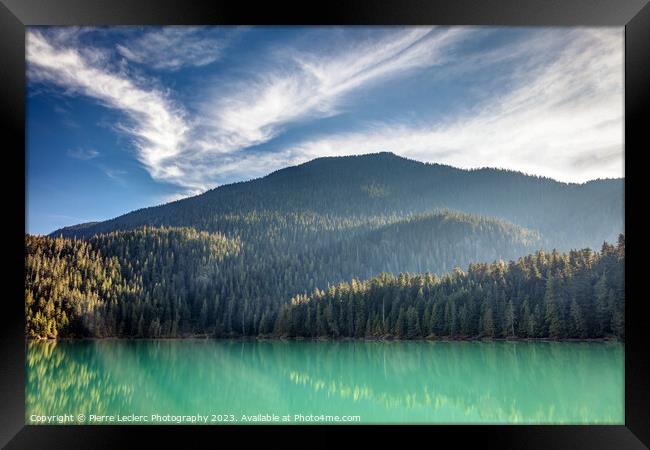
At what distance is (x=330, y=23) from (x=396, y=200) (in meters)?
36.2

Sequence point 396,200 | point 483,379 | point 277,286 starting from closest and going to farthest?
1. point 483,379
2. point 277,286
3. point 396,200

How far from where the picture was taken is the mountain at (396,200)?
2450 centimetres

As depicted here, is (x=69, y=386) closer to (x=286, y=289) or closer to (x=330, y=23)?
(x=330, y=23)

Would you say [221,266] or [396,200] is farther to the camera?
[396,200]

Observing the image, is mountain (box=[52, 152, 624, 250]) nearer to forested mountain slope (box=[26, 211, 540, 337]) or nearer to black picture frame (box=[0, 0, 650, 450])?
forested mountain slope (box=[26, 211, 540, 337])

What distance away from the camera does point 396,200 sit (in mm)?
39531

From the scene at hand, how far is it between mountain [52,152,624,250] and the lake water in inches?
342

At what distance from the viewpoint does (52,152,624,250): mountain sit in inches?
965

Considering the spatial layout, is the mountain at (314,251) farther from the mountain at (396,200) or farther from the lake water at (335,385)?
the lake water at (335,385)

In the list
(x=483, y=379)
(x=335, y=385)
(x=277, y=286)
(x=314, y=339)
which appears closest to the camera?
(x=335, y=385)

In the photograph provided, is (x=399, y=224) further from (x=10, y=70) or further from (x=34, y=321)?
(x=10, y=70)

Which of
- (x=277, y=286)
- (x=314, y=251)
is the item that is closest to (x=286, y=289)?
(x=277, y=286)

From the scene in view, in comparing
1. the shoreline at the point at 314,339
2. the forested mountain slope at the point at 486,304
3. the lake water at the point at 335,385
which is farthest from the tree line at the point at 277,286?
the lake water at the point at 335,385

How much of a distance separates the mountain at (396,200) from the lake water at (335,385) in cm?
868
